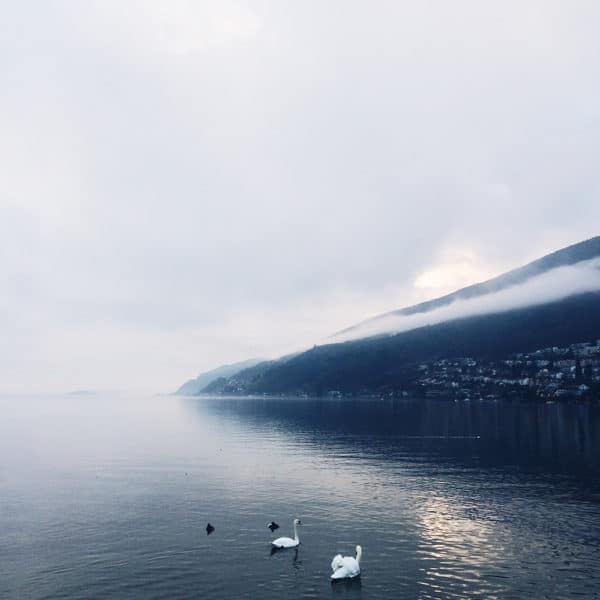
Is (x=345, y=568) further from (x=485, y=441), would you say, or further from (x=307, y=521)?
(x=485, y=441)

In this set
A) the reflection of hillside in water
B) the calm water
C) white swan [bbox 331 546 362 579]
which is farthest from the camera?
the reflection of hillside in water

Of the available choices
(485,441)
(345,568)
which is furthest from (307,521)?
(485,441)

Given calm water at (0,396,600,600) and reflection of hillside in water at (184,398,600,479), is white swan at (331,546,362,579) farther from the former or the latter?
reflection of hillside in water at (184,398,600,479)

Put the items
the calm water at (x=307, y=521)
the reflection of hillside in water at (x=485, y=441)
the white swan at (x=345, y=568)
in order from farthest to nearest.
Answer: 1. the reflection of hillside in water at (x=485, y=441)
2. the calm water at (x=307, y=521)
3. the white swan at (x=345, y=568)

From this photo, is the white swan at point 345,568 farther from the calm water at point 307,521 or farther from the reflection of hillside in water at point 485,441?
the reflection of hillside in water at point 485,441

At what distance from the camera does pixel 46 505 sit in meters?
76.2

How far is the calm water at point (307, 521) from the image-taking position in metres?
46.0

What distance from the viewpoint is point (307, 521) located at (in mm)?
66125

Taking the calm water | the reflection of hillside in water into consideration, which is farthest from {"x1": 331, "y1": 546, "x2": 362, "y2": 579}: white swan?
the reflection of hillside in water

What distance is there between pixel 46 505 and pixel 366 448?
77.4m

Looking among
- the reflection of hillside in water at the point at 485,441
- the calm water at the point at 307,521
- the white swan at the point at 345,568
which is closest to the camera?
the white swan at the point at 345,568

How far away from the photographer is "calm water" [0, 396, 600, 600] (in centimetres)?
4597

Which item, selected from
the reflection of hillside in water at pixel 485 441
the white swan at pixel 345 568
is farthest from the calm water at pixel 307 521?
the reflection of hillside in water at pixel 485 441

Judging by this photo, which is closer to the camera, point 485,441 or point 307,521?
point 307,521
